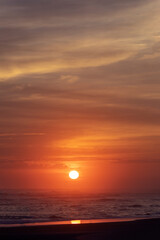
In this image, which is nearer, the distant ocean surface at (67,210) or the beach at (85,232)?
the beach at (85,232)

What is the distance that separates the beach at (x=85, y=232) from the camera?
1934 cm

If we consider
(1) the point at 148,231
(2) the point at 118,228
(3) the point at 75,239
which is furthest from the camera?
(2) the point at 118,228

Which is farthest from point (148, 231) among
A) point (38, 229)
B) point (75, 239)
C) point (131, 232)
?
point (38, 229)

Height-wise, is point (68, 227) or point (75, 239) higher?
point (68, 227)

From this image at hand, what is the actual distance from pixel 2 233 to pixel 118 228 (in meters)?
6.88

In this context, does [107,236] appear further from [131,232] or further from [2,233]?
[2,233]

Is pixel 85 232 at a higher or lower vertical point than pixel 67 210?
lower

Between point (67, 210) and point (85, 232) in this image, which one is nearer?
point (85, 232)

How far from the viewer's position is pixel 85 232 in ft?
69.7

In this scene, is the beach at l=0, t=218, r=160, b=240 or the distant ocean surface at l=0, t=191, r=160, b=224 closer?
the beach at l=0, t=218, r=160, b=240

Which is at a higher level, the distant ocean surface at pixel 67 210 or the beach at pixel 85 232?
the distant ocean surface at pixel 67 210

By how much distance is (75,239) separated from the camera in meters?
19.0

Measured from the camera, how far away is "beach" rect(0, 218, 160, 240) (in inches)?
762

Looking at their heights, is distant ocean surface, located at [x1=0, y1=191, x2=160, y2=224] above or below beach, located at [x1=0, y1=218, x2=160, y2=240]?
above
